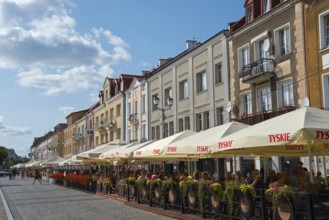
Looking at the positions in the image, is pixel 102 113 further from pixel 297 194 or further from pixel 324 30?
pixel 297 194

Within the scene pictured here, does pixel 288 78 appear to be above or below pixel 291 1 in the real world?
below

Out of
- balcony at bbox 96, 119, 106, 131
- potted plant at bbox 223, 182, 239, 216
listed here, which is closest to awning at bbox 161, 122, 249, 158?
potted plant at bbox 223, 182, 239, 216

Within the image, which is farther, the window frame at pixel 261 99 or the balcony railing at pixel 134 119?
the balcony railing at pixel 134 119

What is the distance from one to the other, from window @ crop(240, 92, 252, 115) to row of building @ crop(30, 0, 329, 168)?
58 millimetres

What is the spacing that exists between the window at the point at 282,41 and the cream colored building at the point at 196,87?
4.85m

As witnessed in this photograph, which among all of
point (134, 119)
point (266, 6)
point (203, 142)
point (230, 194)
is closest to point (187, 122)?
point (266, 6)

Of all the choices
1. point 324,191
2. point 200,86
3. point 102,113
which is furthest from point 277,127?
point 102,113

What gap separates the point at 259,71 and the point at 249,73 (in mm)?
812

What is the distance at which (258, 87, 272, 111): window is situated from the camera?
946 inches

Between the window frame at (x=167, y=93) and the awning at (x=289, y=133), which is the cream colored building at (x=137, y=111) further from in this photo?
the awning at (x=289, y=133)

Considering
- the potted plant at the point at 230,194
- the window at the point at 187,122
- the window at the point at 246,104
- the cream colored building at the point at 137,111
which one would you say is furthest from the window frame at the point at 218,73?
the potted plant at the point at 230,194

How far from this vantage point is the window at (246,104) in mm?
25941

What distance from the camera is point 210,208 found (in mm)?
13469

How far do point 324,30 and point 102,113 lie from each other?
41.8 metres
